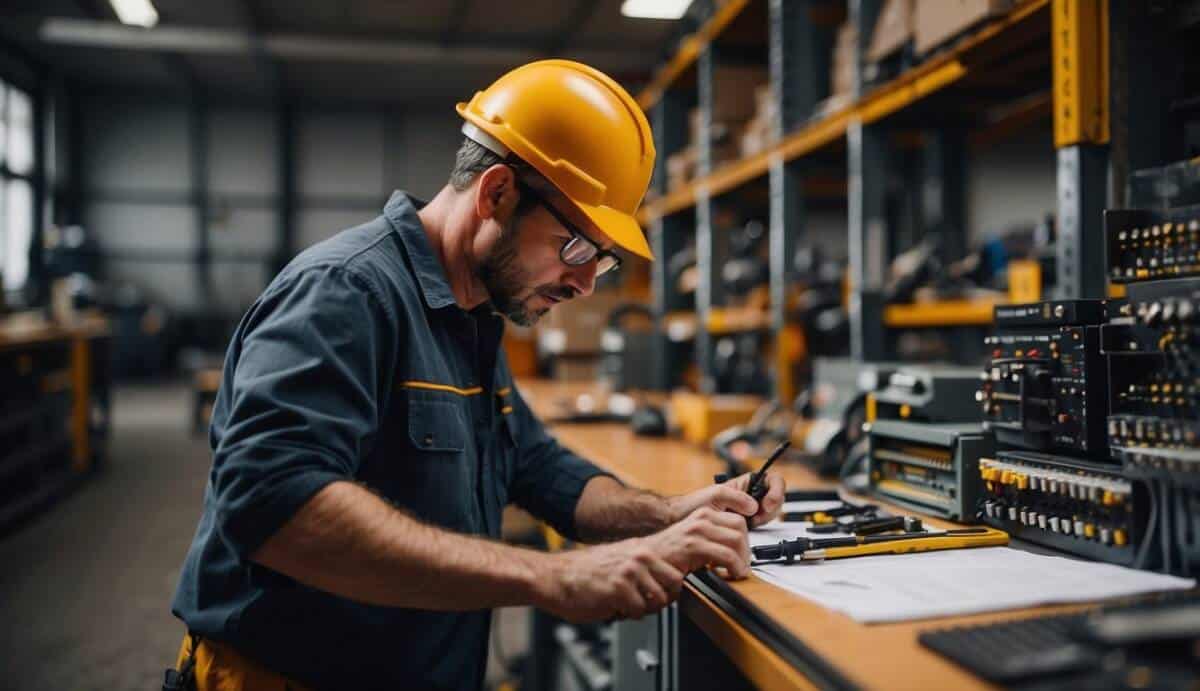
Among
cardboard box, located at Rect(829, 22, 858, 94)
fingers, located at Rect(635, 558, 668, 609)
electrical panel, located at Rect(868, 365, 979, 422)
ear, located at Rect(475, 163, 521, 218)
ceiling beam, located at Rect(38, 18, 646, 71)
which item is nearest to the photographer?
fingers, located at Rect(635, 558, 668, 609)

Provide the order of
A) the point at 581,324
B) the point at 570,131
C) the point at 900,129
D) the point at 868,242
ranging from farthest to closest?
the point at 581,324 < the point at 900,129 < the point at 868,242 < the point at 570,131

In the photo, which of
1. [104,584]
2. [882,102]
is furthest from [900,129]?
[104,584]

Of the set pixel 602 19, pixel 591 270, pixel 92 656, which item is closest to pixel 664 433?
pixel 591 270

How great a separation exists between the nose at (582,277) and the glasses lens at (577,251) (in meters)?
0.03

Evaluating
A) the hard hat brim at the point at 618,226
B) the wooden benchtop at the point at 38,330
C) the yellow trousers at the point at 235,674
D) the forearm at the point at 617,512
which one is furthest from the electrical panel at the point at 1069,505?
the wooden benchtop at the point at 38,330

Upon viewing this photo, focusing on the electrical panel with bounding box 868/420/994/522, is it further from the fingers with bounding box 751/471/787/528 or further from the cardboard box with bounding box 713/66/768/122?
the cardboard box with bounding box 713/66/768/122

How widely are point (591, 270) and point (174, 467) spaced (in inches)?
241

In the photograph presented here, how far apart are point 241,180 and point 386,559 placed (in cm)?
1289

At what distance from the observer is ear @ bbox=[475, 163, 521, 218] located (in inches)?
52.6

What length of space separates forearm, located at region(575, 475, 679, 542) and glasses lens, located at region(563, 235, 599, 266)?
443mm

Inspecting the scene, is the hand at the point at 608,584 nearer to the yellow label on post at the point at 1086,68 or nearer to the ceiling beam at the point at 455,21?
the yellow label on post at the point at 1086,68

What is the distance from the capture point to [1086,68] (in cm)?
144

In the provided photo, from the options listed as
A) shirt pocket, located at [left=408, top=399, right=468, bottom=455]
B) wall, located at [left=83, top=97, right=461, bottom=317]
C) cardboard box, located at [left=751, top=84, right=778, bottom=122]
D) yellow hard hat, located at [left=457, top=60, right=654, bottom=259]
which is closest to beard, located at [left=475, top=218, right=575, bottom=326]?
yellow hard hat, located at [left=457, top=60, right=654, bottom=259]

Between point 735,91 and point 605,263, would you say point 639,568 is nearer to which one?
point 605,263
